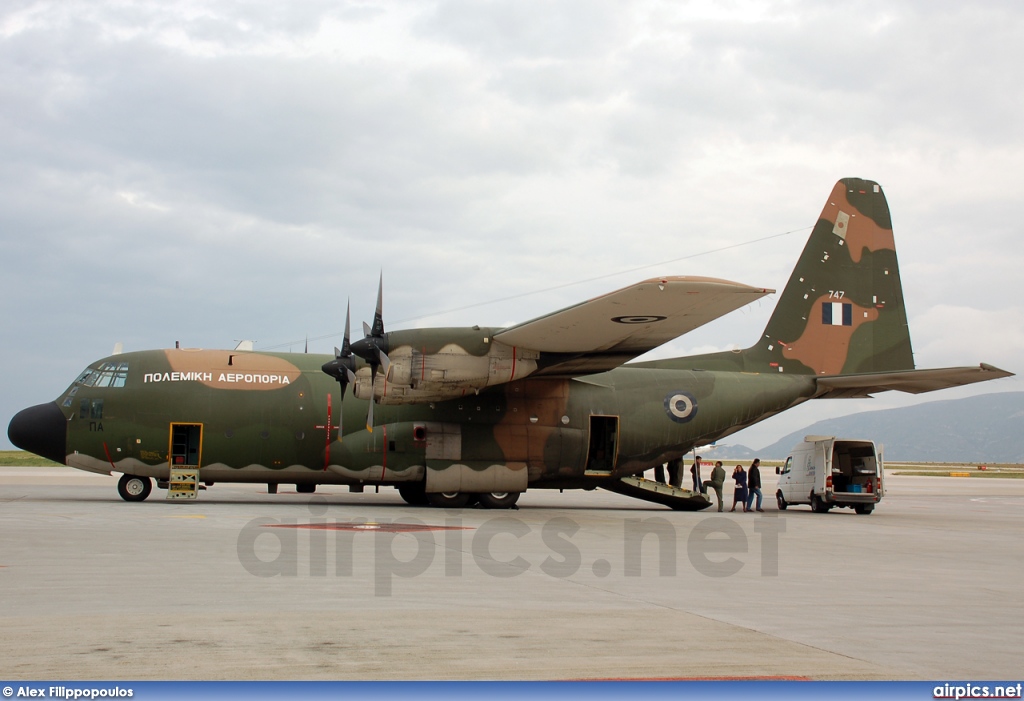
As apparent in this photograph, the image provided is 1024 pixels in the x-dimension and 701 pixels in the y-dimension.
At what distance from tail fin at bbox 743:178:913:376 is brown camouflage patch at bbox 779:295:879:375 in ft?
0.09

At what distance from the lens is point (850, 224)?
2681 cm

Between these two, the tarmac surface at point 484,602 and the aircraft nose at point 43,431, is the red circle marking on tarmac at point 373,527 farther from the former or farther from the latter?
the aircraft nose at point 43,431

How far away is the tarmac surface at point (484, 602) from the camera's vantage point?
234 inches

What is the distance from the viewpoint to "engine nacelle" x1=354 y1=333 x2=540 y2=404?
2025cm

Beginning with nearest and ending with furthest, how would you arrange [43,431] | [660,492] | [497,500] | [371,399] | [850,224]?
[371,399]
[43,431]
[497,500]
[660,492]
[850,224]

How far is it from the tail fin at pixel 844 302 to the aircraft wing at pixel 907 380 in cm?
79

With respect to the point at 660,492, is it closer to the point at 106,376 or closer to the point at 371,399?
the point at 371,399

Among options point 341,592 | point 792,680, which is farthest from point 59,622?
Result: point 792,680

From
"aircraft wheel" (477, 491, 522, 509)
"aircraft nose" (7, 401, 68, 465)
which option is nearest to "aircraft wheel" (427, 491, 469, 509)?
"aircraft wheel" (477, 491, 522, 509)

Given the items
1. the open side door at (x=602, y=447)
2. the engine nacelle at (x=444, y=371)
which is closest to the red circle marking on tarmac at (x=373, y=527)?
the engine nacelle at (x=444, y=371)

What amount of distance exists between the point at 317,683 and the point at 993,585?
920 cm

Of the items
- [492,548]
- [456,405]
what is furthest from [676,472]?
[492,548]

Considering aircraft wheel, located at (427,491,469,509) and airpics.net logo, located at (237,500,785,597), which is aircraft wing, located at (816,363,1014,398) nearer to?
airpics.net logo, located at (237,500,785,597)

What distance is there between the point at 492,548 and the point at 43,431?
1381 cm
